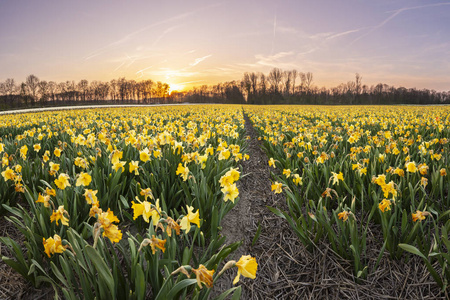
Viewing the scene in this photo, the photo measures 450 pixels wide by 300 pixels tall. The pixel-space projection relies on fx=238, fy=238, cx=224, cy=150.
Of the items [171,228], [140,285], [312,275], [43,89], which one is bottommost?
[312,275]

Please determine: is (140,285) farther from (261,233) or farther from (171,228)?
(261,233)

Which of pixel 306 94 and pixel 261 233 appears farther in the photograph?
pixel 306 94

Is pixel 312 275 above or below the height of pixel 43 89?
below

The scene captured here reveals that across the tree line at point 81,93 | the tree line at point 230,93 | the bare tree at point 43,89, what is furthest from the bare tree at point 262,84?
the bare tree at point 43,89

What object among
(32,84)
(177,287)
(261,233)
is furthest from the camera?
(32,84)

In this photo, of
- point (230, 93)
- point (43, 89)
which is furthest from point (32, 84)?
point (230, 93)

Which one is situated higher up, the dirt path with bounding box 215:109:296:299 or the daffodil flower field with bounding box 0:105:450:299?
the daffodil flower field with bounding box 0:105:450:299

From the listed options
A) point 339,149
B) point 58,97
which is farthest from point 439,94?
point 58,97

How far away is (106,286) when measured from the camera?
1.39 m

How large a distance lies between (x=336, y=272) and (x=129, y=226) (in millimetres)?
2143

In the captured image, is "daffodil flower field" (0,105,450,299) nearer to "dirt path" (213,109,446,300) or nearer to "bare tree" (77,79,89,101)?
"dirt path" (213,109,446,300)

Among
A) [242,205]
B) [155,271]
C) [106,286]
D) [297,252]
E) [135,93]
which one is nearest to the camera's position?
[106,286]

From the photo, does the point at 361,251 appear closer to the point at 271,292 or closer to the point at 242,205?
the point at 271,292

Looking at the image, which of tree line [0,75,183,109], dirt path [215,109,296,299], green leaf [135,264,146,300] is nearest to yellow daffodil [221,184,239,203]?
dirt path [215,109,296,299]
